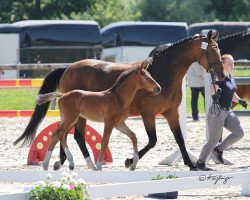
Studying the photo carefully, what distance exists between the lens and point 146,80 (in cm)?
1186

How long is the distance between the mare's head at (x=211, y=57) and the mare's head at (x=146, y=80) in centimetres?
81

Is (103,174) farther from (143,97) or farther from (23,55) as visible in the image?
(23,55)

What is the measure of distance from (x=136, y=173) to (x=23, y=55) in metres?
25.7

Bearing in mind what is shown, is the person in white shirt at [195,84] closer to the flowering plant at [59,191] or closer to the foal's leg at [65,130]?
the foal's leg at [65,130]

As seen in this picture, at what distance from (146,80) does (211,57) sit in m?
0.97

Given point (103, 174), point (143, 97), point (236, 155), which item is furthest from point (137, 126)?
point (103, 174)

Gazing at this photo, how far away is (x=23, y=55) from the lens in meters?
35.7

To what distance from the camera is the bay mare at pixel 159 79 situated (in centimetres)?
1235

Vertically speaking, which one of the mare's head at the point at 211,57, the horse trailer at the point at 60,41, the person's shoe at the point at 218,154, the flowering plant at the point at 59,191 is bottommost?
the horse trailer at the point at 60,41

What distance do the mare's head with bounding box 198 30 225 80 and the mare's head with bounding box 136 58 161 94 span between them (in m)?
0.81

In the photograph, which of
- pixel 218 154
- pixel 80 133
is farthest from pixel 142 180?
pixel 218 154

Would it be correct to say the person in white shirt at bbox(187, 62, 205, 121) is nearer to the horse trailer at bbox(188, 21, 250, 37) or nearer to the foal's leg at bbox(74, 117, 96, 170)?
the foal's leg at bbox(74, 117, 96, 170)

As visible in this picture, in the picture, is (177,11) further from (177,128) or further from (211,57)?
(211,57)

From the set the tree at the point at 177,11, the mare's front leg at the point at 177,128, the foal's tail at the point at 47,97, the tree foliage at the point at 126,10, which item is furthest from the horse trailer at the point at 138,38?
the foal's tail at the point at 47,97
